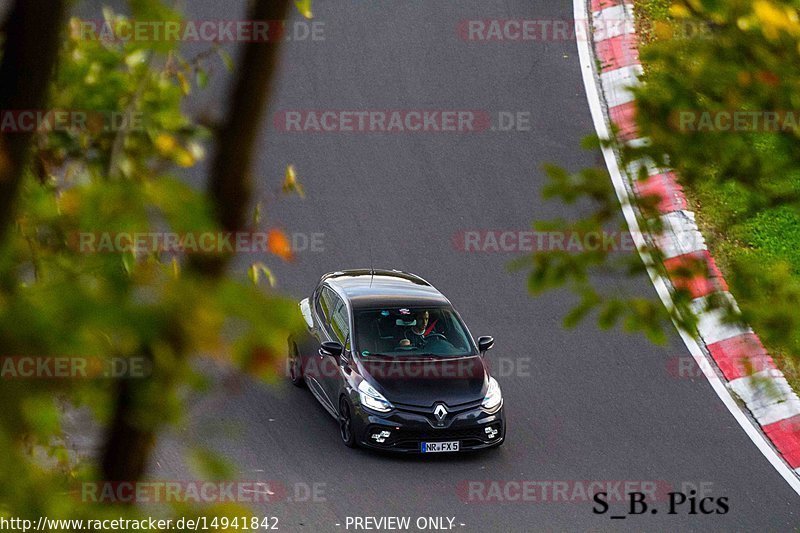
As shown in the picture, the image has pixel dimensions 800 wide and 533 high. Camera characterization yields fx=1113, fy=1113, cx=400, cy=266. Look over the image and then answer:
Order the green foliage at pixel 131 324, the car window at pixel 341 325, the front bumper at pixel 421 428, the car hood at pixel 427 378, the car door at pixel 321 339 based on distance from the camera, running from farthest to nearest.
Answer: the car door at pixel 321 339 → the car window at pixel 341 325 → the car hood at pixel 427 378 → the front bumper at pixel 421 428 → the green foliage at pixel 131 324

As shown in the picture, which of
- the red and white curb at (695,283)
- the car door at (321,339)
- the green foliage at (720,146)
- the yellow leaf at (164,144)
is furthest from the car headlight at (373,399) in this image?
the yellow leaf at (164,144)

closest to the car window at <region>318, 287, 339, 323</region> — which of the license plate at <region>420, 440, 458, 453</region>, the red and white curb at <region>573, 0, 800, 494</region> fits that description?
the license plate at <region>420, 440, 458, 453</region>

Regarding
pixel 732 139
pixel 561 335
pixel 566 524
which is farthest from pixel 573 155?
pixel 732 139

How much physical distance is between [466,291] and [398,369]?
8.47ft

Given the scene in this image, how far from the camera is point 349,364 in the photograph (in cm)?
1184

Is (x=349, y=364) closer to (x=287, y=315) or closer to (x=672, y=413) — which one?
(x=672, y=413)

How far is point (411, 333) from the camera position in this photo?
39.5 ft

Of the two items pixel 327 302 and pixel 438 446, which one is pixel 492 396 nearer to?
pixel 438 446

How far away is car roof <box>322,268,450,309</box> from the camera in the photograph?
12.3 meters

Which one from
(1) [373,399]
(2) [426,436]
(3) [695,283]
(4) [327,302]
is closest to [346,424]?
(1) [373,399]

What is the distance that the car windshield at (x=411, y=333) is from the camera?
1191cm

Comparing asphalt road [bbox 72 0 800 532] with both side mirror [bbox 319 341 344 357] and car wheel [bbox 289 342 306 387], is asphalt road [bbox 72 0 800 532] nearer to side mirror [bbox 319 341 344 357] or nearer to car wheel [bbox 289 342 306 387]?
car wheel [bbox 289 342 306 387]

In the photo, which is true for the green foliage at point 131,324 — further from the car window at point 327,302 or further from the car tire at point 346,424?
the car window at point 327,302

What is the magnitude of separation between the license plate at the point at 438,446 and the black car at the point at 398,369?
0.4 inches
